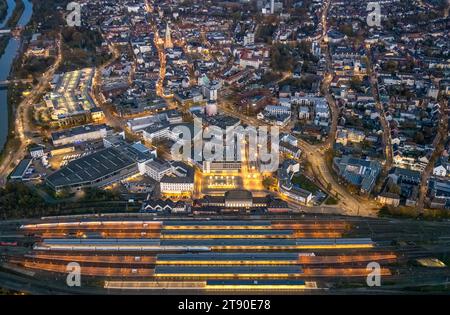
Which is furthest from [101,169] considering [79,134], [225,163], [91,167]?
[225,163]

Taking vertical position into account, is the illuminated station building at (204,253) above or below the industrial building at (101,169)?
below

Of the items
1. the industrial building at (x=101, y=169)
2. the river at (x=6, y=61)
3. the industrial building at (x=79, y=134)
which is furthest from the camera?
the river at (x=6, y=61)

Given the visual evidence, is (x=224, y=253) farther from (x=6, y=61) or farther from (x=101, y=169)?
(x=6, y=61)

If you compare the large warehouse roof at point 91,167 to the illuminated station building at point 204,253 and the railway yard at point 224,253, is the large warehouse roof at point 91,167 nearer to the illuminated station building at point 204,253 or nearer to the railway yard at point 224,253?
the railway yard at point 224,253

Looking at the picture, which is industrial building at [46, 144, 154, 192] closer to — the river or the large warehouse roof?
the large warehouse roof

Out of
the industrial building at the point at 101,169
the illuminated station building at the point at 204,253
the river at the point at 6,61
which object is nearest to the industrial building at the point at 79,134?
the industrial building at the point at 101,169

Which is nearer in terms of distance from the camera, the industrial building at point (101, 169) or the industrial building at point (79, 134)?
the industrial building at point (101, 169)
